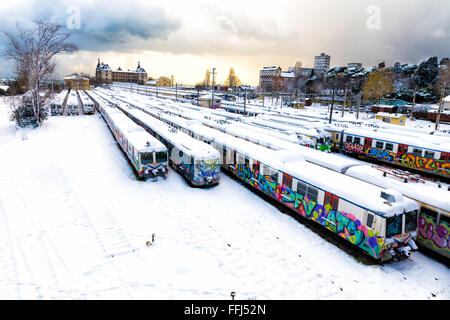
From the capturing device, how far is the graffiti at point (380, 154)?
78.4 ft

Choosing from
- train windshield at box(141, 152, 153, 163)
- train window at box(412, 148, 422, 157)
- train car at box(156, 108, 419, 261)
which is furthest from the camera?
train window at box(412, 148, 422, 157)

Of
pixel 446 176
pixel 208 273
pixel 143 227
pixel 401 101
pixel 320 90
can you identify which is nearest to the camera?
pixel 208 273

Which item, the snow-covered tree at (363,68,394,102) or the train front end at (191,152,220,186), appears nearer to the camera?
the train front end at (191,152,220,186)

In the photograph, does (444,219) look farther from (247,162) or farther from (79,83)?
(79,83)

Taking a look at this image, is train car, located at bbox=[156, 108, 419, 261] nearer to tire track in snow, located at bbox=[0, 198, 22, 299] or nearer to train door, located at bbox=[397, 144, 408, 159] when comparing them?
tire track in snow, located at bbox=[0, 198, 22, 299]

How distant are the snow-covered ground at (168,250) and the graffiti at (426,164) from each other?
12120 millimetres

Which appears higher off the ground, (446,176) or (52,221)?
(446,176)

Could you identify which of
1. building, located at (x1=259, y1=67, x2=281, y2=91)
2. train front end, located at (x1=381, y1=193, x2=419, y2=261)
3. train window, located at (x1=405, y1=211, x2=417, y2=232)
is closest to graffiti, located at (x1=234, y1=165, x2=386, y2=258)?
train front end, located at (x1=381, y1=193, x2=419, y2=261)

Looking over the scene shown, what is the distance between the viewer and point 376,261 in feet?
36.2

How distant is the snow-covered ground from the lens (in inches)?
372

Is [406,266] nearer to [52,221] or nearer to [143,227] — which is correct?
[143,227]

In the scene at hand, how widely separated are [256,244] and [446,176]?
56.9 feet

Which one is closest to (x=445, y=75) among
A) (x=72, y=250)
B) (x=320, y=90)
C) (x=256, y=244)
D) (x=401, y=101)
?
(x=401, y=101)

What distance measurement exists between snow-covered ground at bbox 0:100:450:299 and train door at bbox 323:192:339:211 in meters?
1.84
